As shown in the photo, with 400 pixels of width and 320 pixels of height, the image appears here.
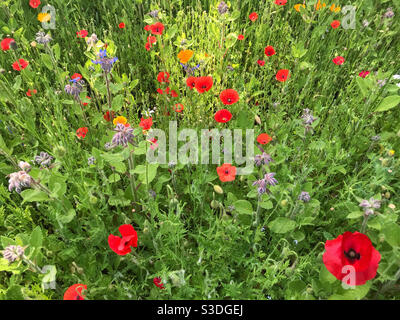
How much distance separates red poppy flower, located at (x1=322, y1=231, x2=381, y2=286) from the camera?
1.03 meters

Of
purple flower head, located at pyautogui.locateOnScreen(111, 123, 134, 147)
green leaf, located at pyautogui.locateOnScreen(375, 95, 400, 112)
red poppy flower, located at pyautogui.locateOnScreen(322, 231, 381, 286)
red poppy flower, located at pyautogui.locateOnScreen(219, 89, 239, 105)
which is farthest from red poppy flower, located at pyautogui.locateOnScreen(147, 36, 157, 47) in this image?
red poppy flower, located at pyautogui.locateOnScreen(322, 231, 381, 286)

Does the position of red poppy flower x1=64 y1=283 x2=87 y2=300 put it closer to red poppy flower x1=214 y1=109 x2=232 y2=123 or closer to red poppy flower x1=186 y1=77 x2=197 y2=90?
red poppy flower x1=214 y1=109 x2=232 y2=123

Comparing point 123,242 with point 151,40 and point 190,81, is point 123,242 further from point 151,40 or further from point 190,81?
point 151,40

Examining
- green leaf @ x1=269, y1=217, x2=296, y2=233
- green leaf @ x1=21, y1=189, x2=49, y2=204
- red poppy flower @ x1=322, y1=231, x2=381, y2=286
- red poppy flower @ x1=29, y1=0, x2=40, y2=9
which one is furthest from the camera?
red poppy flower @ x1=29, y1=0, x2=40, y2=9

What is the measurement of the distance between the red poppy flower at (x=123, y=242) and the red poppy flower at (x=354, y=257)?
2.56 ft

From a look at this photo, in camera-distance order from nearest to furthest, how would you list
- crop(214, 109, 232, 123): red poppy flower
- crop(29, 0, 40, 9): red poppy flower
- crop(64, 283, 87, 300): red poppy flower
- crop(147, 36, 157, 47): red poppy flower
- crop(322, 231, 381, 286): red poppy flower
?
1. crop(322, 231, 381, 286): red poppy flower
2. crop(64, 283, 87, 300): red poppy flower
3. crop(214, 109, 232, 123): red poppy flower
4. crop(147, 36, 157, 47): red poppy flower
5. crop(29, 0, 40, 9): red poppy flower

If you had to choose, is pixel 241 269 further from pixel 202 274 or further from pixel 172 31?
pixel 172 31

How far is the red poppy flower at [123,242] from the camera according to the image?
1.21 m

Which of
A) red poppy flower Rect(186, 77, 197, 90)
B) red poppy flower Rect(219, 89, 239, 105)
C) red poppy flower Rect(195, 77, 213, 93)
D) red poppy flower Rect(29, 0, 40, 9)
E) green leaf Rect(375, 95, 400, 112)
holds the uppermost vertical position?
red poppy flower Rect(29, 0, 40, 9)

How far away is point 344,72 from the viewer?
8.79 feet

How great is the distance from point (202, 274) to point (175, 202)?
0.42 meters

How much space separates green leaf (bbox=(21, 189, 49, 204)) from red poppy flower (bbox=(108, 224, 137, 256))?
1.28 feet

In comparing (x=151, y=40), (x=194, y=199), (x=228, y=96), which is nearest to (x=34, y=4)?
(x=151, y=40)
